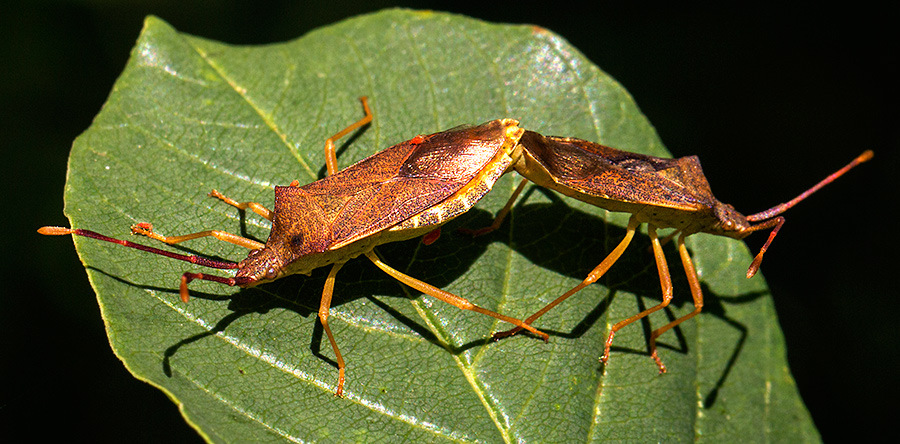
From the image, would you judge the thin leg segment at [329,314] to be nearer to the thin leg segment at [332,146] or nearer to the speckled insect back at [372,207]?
the speckled insect back at [372,207]

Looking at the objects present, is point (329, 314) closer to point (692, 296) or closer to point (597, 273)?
point (597, 273)

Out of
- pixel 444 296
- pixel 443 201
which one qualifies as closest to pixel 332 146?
pixel 443 201

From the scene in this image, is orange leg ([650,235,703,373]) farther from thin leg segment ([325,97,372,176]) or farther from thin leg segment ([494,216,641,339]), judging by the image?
thin leg segment ([325,97,372,176])

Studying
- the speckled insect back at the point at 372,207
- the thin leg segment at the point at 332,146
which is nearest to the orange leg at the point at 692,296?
the speckled insect back at the point at 372,207

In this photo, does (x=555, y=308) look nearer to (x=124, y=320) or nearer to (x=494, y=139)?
(x=494, y=139)

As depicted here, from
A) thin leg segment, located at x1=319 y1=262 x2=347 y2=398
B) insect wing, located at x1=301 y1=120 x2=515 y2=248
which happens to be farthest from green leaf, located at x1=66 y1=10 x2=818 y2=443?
insect wing, located at x1=301 y1=120 x2=515 y2=248

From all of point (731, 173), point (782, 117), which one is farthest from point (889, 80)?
point (731, 173)
